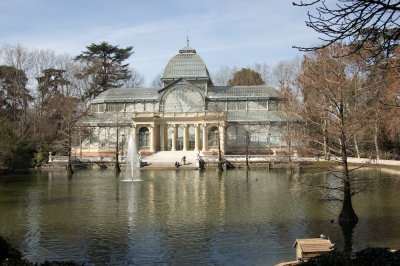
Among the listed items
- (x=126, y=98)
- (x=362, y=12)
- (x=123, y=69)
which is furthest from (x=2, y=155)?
(x=123, y=69)

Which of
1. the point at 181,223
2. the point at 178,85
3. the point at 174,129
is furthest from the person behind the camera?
the point at 178,85

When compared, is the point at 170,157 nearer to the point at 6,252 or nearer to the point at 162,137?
the point at 162,137

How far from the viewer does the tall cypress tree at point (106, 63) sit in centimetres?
8095

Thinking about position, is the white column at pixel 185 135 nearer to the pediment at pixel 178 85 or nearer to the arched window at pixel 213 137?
the arched window at pixel 213 137

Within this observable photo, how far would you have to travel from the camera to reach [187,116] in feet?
202

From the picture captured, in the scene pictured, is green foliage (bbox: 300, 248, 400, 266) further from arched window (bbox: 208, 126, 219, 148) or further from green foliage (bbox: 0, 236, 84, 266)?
arched window (bbox: 208, 126, 219, 148)

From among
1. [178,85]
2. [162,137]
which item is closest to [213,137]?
[162,137]

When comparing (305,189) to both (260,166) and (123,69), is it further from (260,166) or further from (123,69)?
(123,69)

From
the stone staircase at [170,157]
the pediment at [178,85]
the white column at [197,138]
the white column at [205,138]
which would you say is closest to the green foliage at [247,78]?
the pediment at [178,85]

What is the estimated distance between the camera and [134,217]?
790 inches

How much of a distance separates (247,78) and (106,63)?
27.9m

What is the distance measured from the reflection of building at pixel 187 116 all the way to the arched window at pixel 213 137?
0.14m

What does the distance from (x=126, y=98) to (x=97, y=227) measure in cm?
5127

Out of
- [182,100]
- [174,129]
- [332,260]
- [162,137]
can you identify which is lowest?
[332,260]
